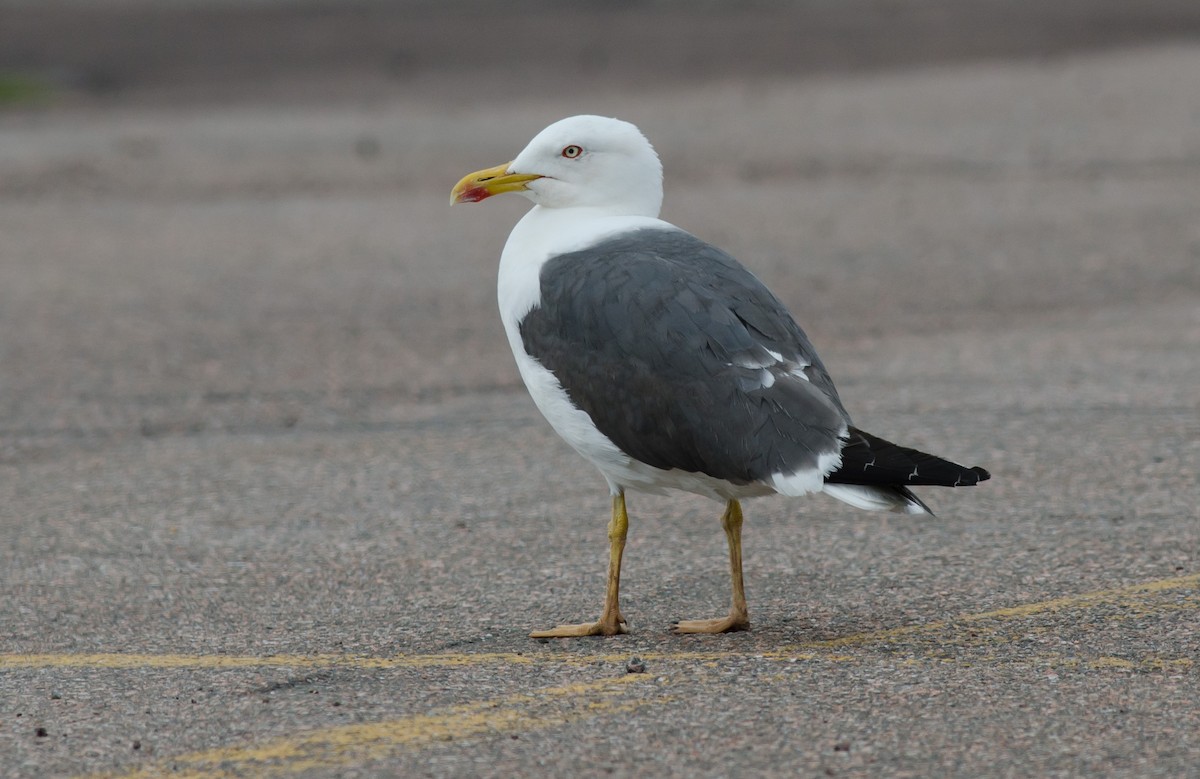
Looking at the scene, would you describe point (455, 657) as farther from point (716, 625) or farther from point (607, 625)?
point (716, 625)

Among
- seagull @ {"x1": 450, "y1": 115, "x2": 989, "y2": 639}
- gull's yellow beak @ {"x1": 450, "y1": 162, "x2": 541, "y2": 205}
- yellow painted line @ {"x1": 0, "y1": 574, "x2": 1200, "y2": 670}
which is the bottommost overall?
yellow painted line @ {"x1": 0, "y1": 574, "x2": 1200, "y2": 670}

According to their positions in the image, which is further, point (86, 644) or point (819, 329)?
point (819, 329)

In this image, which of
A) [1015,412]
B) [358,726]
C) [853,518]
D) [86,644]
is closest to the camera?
[358,726]

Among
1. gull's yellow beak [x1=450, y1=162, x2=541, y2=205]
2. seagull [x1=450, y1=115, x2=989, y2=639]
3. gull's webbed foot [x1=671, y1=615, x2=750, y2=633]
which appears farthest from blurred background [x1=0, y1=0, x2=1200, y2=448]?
gull's webbed foot [x1=671, y1=615, x2=750, y2=633]

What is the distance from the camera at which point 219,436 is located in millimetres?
9141

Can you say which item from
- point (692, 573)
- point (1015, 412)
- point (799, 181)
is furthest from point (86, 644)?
point (799, 181)

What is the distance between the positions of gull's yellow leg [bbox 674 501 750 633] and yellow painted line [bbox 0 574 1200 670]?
259 millimetres

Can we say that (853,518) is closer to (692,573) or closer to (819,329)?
(692,573)

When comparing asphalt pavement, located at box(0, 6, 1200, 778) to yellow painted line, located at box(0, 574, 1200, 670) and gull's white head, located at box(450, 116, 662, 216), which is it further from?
gull's white head, located at box(450, 116, 662, 216)

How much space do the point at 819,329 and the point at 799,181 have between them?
6.46m

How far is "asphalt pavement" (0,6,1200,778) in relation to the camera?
14.9 feet

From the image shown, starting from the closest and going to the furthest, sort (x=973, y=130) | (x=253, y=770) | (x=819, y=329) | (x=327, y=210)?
1. (x=253, y=770)
2. (x=819, y=329)
3. (x=327, y=210)
4. (x=973, y=130)

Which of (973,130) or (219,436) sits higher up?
(973,130)

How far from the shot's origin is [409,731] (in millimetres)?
4508
